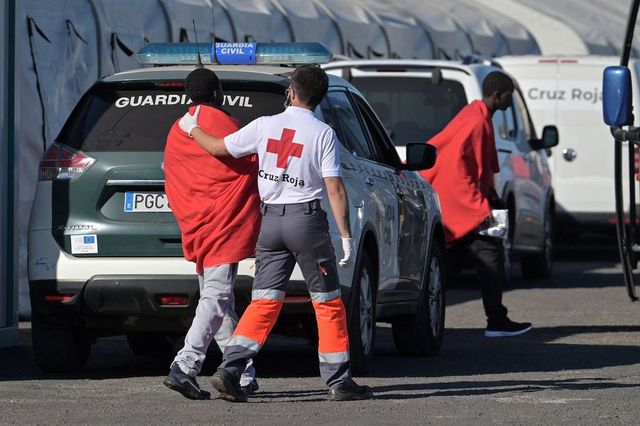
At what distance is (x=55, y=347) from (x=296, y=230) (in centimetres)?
198

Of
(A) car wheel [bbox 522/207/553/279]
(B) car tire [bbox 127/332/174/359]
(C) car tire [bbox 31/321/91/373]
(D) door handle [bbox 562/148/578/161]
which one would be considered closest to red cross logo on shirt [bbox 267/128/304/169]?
(C) car tire [bbox 31/321/91/373]

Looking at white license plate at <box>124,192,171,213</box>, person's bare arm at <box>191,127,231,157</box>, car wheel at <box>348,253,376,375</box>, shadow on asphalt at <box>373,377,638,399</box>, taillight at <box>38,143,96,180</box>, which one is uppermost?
person's bare arm at <box>191,127,231,157</box>

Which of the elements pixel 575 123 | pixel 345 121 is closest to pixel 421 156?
pixel 345 121

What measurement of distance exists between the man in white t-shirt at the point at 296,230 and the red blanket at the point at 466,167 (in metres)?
4.02

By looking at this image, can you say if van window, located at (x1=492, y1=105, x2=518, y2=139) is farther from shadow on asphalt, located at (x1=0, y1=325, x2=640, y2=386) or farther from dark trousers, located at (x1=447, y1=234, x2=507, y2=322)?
shadow on asphalt, located at (x1=0, y1=325, x2=640, y2=386)

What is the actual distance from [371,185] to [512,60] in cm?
1146

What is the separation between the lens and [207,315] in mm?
8984

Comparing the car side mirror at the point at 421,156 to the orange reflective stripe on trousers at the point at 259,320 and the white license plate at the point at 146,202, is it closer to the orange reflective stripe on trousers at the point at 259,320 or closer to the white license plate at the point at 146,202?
the white license plate at the point at 146,202

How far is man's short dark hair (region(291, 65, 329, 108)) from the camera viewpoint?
8.89 metres

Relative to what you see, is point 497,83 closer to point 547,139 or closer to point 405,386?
point 405,386

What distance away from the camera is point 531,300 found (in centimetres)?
1686

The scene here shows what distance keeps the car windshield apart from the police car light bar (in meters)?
5.91

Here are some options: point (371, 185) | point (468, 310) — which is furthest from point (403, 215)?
point (468, 310)

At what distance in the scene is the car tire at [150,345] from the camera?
1147 cm
